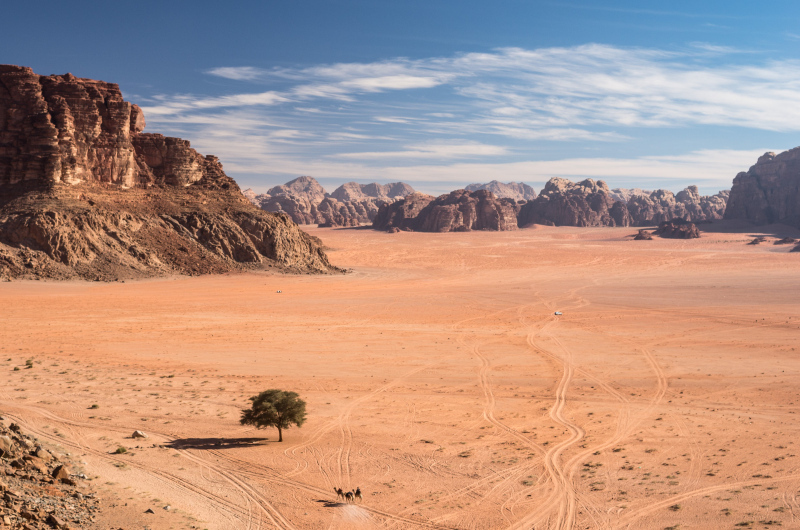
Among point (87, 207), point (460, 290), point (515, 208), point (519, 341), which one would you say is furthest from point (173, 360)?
point (515, 208)

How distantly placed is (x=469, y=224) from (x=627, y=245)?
48.4 metres

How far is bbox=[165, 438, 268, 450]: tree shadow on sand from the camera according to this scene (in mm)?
14281

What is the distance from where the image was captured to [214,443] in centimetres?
1462

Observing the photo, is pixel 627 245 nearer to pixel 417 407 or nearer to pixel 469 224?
pixel 469 224

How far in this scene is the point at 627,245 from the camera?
114562 millimetres

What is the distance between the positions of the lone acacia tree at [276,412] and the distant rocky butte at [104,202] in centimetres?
3765

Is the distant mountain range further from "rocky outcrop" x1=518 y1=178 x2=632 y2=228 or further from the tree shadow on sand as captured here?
the tree shadow on sand

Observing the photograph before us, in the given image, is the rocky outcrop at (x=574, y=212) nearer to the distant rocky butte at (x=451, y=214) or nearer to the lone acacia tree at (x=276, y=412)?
the distant rocky butte at (x=451, y=214)

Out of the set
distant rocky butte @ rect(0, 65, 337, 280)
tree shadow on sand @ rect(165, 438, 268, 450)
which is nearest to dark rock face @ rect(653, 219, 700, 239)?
distant rocky butte @ rect(0, 65, 337, 280)

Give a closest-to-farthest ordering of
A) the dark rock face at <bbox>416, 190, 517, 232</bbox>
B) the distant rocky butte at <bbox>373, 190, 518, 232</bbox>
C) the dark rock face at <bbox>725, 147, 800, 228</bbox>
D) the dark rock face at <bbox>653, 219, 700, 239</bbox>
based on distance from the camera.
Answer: the dark rock face at <bbox>653, 219, 700, 239</bbox>
the dark rock face at <bbox>725, 147, 800, 228</bbox>
the dark rock face at <bbox>416, 190, 517, 232</bbox>
the distant rocky butte at <bbox>373, 190, 518, 232</bbox>

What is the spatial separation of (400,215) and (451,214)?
1482cm

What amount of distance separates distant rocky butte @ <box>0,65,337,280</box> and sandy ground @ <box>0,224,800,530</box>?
24.1ft

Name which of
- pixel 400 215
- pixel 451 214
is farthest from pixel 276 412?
pixel 400 215

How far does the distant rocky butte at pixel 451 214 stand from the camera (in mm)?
153000
